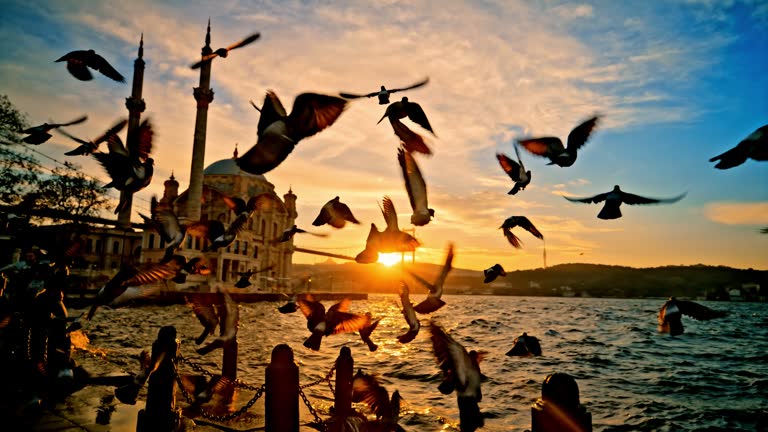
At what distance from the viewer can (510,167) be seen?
531cm

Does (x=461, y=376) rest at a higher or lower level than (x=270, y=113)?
lower

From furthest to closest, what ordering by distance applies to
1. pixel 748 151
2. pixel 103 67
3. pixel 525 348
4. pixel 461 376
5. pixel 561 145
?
pixel 525 348 → pixel 103 67 → pixel 561 145 → pixel 461 376 → pixel 748 151

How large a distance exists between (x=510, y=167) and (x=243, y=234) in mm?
64980

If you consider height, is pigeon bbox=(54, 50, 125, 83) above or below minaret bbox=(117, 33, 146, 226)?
below

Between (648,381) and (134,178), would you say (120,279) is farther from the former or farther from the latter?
(648,381)

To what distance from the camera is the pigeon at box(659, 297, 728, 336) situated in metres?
4.13

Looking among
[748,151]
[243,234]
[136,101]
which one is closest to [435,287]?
[748,151]

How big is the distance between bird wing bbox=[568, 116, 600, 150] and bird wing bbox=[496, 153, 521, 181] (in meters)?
0.65

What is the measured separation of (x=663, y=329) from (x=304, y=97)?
439 centimetres

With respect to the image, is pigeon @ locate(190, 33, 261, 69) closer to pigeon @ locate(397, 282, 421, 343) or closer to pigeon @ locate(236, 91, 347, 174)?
pigeon @ locate(236, 91, 347, 174)

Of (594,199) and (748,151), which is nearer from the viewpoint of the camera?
(748,151)

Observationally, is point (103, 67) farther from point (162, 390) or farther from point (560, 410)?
point (560, 410)

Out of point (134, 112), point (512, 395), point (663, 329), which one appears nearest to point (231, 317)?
point (663, 329)

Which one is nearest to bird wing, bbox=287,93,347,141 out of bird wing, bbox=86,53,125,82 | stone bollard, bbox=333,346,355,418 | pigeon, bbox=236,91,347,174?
pigeon, bbox=236,91,347,174
